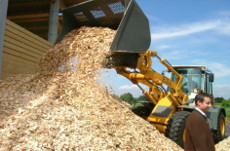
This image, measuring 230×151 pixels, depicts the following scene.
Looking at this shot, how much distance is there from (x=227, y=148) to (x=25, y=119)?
16.0ft

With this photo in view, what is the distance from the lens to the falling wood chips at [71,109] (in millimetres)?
3842

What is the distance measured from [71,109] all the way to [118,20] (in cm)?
240

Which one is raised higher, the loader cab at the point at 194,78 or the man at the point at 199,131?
the loader cab at the point at 194,78

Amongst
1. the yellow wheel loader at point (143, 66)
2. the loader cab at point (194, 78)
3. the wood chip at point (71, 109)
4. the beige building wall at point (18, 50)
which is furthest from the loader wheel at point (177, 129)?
the beige building wall at point (18, 50)

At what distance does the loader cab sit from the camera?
7586mm

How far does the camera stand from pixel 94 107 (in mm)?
4824

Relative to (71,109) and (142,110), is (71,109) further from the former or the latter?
(142,110)

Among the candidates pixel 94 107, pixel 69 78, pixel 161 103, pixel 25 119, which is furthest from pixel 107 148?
pixel 161 103

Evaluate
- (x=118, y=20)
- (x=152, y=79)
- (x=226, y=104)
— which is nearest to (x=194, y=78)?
(x=152, y=79)

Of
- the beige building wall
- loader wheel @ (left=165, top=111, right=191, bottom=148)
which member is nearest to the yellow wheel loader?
loader wheel @ (left=165, top=111, right=191, bottom=148)

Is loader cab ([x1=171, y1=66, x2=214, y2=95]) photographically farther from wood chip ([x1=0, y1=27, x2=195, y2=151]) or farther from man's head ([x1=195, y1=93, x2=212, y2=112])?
man's head ([x1=195, y1=93, x2=212, y2=112])

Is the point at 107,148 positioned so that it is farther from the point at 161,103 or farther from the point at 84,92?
the point at 161,103

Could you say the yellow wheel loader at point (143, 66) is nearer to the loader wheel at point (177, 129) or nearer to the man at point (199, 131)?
the loader wheel at point (177, 129)

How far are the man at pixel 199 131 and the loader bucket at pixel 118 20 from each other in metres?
2.34
